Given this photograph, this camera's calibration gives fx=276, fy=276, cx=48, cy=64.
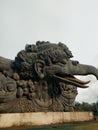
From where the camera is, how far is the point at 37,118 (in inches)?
318

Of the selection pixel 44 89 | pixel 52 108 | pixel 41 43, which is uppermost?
pixel 41 43

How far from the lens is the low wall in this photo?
7479mm

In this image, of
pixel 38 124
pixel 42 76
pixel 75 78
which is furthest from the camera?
pixel 75 78

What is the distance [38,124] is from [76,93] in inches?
94.7

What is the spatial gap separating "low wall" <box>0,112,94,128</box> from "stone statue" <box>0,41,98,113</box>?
42 cm

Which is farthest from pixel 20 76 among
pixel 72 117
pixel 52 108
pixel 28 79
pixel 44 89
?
pixel 72 117

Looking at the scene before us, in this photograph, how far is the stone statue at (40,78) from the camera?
27.7 ft

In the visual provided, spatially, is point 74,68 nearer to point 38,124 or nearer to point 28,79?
point 28,79

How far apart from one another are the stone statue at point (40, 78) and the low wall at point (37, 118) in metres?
0.42

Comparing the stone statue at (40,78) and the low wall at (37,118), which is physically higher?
the stone statue at (40,78)

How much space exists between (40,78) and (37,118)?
132cm

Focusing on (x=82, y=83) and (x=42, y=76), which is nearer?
(x=42, y=76)

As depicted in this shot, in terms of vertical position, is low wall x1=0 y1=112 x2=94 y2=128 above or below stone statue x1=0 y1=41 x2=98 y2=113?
below

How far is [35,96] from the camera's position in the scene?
28.9ft
